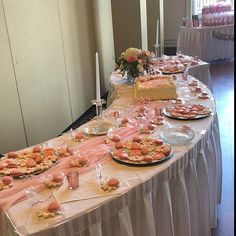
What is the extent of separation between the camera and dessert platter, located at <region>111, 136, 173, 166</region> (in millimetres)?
1416

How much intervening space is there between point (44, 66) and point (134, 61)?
1.05 m

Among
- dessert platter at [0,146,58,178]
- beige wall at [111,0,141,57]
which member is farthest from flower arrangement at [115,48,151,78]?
beige wall at [111,0,141,57]

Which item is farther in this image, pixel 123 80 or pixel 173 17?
pixel 173 17

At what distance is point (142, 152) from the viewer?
58.1 inches

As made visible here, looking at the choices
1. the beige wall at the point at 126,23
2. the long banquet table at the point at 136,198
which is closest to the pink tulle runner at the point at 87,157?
the long banquet table at the point at 136,198

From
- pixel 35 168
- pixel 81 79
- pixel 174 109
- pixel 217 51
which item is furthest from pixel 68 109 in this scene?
pixel 217 51

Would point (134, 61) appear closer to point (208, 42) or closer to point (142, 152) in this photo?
point (142, 152)

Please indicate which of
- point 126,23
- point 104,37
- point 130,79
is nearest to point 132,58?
point 130,79

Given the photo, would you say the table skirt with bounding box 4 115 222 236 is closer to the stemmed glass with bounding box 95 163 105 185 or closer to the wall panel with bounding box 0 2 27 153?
the stemmed glass with bounding box 95 163 105 185

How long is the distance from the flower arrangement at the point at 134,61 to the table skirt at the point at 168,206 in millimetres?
1004

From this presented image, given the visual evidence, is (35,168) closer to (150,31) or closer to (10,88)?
(10,88)

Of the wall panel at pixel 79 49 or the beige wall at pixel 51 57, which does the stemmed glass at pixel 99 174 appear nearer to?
the beige wall at pixel 51 57

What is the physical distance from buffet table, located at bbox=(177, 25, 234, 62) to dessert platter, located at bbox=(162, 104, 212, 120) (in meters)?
5.00

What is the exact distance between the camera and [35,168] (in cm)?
141
